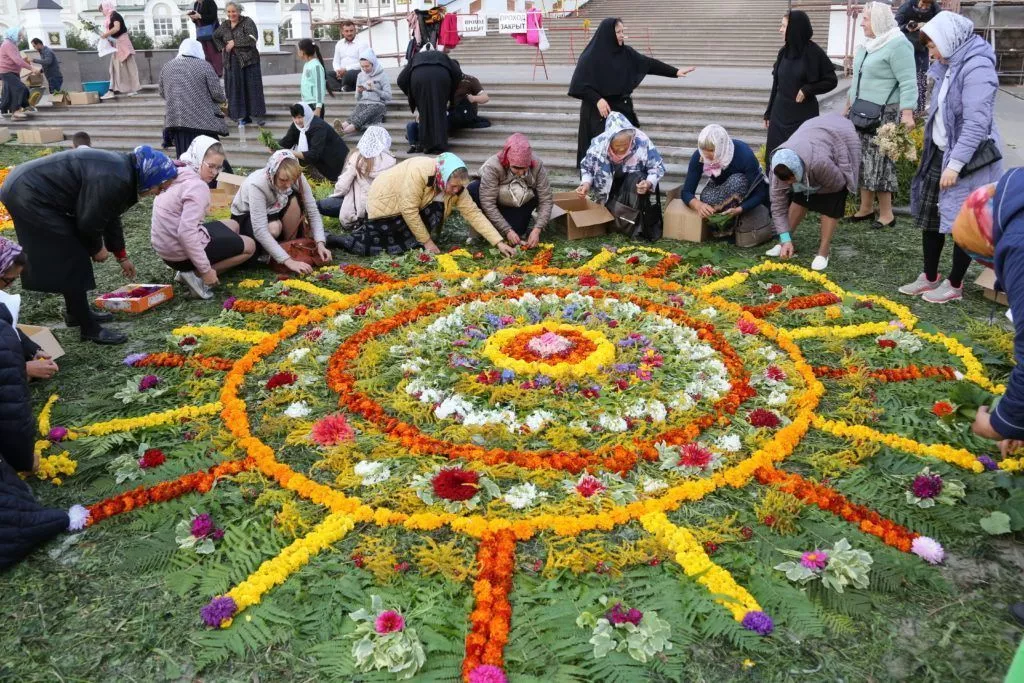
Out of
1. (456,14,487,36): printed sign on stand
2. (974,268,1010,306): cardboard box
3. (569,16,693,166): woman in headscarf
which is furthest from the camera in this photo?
(456,14,487,36): printed sign on stand

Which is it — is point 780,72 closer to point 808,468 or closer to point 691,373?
point 691,373

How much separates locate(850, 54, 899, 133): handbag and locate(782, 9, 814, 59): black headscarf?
68cm

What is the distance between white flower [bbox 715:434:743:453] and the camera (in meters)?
4.09

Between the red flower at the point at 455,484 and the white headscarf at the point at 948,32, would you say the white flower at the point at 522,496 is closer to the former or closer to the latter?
the red flower at the point at 455,484

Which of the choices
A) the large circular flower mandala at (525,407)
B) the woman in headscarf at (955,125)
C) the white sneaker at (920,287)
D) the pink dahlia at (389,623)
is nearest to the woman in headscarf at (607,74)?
the large circular flower mandala at (525,407)

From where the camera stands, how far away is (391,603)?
3.13m

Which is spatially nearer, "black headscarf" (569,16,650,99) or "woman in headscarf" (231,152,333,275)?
"woman in headscarf" (231,152,333,275)

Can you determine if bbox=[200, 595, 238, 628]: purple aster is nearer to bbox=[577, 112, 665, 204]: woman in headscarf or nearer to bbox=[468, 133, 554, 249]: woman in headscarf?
bbox=[468, 133, 554, 249]: woman in headscarf

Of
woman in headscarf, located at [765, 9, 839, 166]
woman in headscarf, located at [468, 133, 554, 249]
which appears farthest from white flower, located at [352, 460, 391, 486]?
woman in headscarf, located at [765, 9, 839, 166]

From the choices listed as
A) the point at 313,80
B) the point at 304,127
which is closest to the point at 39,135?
the point at 313,80

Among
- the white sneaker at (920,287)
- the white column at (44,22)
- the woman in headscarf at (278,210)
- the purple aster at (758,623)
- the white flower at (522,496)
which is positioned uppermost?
the white column at (44,22)

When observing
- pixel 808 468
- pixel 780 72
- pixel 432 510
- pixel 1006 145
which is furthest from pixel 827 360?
pixel 1006 145

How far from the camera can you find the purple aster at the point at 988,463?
3.90 m

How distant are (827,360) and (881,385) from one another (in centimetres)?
42
